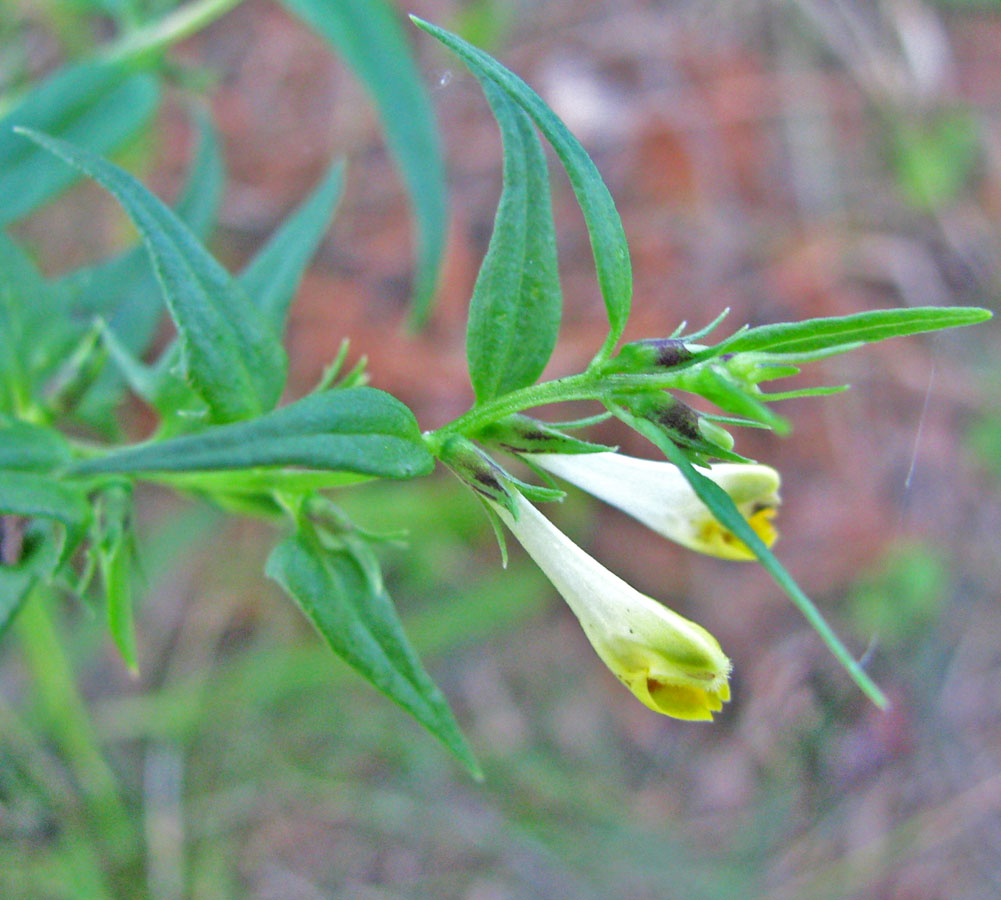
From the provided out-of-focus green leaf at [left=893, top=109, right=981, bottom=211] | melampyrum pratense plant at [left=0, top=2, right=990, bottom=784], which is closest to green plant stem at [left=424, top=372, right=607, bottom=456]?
melampyrum pratense plant at [left=0, top=2, right=990, bottom=784]

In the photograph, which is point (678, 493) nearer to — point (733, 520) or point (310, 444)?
point (733, 520)

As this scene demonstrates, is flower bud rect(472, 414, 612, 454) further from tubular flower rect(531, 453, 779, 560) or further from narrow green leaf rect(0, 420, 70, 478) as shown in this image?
narrow green leaf rect(0, 420, 70, 478)

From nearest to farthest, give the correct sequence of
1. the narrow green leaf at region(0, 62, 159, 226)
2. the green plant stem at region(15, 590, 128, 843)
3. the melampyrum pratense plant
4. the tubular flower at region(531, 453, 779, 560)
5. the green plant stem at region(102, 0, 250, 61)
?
the melampyrum pratense plant → the tubular flower at region(531, 453, 779, 560) → the narrow green leaf at region(0, 62, 159, 226) → the green plant stem at region(102, 0, 250, 61) → the green plant stem at region(15, 590, 128, 843)

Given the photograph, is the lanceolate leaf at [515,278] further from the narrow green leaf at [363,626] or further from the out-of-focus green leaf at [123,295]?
the out-of-focus green leaf at [123,295]

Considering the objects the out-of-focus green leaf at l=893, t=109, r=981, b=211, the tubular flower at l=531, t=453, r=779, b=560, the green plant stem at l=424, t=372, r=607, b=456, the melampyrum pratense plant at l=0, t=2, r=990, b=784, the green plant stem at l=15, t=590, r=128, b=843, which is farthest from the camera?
the out-of-focus green leaf at l=893, t=109, r=981, b=211

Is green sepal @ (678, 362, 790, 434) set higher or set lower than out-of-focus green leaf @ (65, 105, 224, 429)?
higher

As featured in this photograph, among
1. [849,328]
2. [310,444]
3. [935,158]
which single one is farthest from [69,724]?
[935,158]

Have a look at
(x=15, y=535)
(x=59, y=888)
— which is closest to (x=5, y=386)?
(x=15, y=535)
